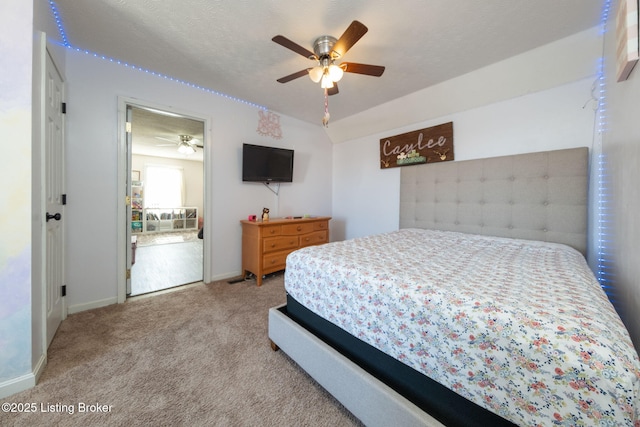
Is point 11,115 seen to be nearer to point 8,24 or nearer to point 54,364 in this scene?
point 8,24

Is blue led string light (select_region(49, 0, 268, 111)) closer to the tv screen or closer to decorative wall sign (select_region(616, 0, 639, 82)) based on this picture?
the tv screen

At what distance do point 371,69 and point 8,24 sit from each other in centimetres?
222

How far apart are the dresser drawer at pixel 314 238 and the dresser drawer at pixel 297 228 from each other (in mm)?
75

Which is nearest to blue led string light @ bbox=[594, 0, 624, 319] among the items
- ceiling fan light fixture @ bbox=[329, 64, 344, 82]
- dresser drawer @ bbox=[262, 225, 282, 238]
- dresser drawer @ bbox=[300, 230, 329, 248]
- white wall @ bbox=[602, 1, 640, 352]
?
white wall @ bbox=[602, 1, 640, 352]

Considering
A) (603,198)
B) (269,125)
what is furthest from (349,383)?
(269,125)

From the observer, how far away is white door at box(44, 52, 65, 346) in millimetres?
1641

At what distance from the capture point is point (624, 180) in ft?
4.19

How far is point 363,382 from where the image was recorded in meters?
1.07

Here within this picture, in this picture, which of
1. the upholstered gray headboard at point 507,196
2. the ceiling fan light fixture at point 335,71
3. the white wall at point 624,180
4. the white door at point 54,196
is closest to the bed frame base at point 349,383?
the white wall at point 624,180

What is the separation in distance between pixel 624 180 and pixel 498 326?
133 cm

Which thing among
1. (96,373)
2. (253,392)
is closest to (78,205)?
(96,373)

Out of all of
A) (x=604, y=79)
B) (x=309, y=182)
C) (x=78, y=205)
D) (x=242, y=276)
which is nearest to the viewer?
(x=604, y=79)

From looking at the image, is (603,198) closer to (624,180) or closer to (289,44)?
(624,180)

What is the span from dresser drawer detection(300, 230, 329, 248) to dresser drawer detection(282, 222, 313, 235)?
8 cm
